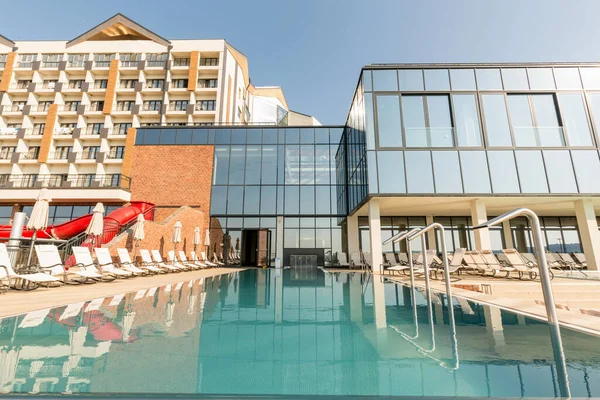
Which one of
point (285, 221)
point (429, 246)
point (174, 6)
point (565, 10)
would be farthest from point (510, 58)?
point (174, 6)

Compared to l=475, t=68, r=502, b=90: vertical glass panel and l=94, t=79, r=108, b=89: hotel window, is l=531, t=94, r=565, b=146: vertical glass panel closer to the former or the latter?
l=475, t=68, r=502, b=90: vertical glass panel

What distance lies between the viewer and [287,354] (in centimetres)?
249

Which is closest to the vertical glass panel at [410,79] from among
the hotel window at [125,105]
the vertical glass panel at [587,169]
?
the vertical glass panel at [587,169]

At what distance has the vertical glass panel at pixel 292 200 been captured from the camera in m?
20.8

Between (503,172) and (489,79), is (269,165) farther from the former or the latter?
(503,172)

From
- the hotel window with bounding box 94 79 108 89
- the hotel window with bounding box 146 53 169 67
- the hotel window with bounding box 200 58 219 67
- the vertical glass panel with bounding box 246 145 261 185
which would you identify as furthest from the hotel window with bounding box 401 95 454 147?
the hotel window with bounding box 94 79 108 89

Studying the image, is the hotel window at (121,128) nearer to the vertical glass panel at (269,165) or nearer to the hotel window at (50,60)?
the hotel window at (50,60)

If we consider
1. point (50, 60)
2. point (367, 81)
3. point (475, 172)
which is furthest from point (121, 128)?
point (475, 172)

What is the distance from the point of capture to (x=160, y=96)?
29.7m

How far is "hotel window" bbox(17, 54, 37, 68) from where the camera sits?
2989 cm

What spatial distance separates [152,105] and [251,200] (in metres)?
17.6

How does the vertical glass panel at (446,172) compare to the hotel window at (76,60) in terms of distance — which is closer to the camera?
the vertical glass panel at (446,172)

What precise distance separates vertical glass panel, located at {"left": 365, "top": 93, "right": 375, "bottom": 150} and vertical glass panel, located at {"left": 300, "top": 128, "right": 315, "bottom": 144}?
8.11 meters

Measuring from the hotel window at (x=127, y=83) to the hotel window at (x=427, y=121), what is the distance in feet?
94.7
